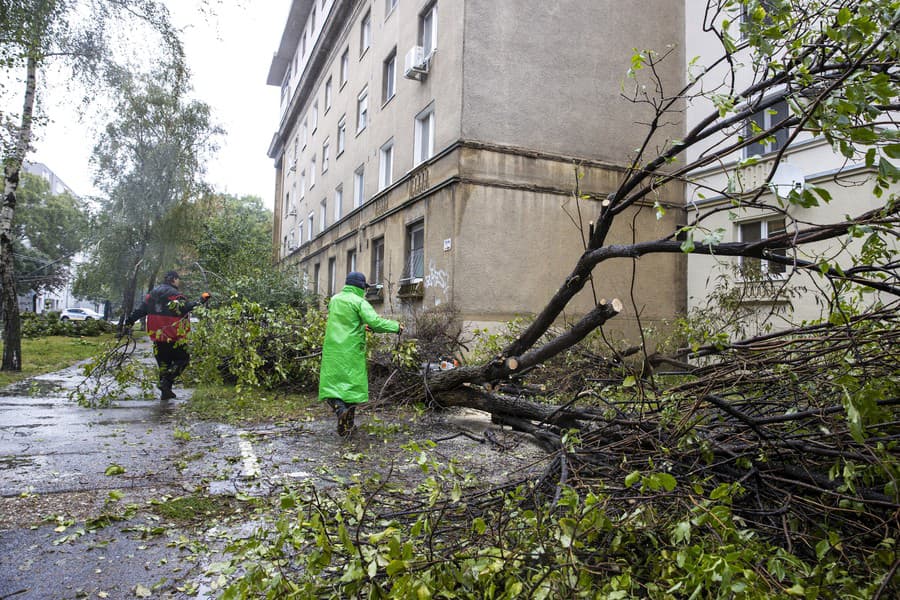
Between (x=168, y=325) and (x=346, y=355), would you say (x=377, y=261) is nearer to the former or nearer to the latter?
(x=168, y=325)

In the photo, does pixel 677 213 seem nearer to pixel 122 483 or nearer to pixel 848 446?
pixel 848 446

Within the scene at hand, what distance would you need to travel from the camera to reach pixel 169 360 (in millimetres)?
8242

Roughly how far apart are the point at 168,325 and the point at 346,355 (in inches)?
148

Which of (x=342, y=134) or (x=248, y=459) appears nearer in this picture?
(x=248, y=459)

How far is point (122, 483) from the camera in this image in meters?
4.09

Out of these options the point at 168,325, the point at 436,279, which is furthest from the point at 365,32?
the point at 168,325

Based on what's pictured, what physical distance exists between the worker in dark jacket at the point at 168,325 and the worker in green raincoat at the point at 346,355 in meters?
2.98

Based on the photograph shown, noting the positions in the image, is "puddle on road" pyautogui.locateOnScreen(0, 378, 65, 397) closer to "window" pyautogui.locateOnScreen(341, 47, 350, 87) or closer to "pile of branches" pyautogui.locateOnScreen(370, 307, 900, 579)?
"pile of branches" pyautogui.locateOnScreen(370, 307, 900, 579)

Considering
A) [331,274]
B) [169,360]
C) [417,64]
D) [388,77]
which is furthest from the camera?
[331,274]

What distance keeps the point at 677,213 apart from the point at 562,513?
40.2 feet

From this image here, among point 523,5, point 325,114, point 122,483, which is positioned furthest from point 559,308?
point 325,114

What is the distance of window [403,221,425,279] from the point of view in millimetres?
13117

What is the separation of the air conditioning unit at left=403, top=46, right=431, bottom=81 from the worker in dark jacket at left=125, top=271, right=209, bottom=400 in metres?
7.64

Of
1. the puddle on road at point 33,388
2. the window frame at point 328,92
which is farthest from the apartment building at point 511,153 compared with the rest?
the window frame at point 328,92
